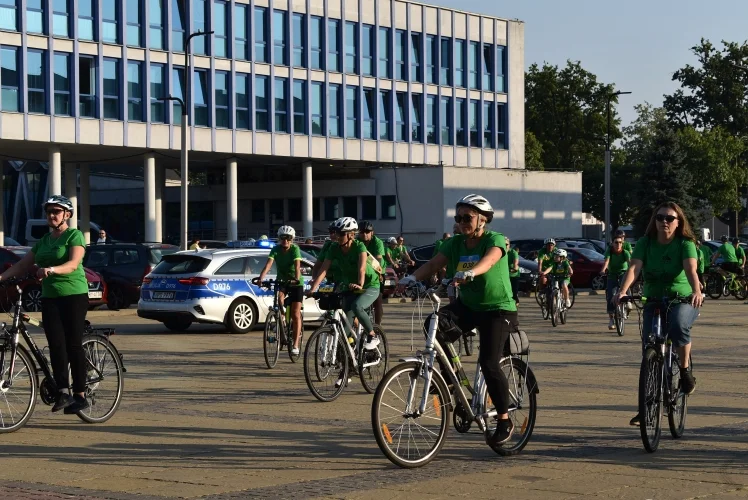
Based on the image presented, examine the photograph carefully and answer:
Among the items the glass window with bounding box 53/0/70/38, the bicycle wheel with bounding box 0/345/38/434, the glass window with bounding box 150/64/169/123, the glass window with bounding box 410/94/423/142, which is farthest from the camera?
the glass window with bounding box 410/94/423/142

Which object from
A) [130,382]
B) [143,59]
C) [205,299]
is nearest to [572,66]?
[143,59]

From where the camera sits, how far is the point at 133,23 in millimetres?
55312

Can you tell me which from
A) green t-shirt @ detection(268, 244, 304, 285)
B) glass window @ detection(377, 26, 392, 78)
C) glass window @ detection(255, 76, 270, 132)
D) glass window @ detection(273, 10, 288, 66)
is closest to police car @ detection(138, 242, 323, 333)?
green t-shirt @ detection(268, 244, 304, 285)

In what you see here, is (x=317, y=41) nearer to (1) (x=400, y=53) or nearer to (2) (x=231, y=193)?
(1) (x=400, y=53)

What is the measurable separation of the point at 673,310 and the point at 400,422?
2.57 m

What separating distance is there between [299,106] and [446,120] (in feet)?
30.2

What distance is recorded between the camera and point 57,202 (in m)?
11.1

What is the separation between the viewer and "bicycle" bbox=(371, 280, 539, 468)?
347 inches

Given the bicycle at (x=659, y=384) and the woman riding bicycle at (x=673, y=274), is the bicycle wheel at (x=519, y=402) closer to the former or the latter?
the bicycle at (x=659, y=384)

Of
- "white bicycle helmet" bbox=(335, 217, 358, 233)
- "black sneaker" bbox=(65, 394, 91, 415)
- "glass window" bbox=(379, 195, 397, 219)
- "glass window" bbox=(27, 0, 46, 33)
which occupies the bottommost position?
"black sneaker" bbox=(65, 394, 91, 415)

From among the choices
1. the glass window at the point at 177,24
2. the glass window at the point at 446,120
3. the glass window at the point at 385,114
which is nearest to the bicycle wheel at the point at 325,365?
the glass window at the point at 177,24

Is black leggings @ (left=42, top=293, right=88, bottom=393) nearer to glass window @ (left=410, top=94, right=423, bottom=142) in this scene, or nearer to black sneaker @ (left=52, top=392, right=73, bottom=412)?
black sneaker @ (left=52, top=392, right=73, bottom=412)

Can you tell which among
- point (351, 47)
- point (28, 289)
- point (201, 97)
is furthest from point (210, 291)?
point (351, 47)

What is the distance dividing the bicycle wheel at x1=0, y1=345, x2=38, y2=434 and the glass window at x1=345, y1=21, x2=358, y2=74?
176ft
